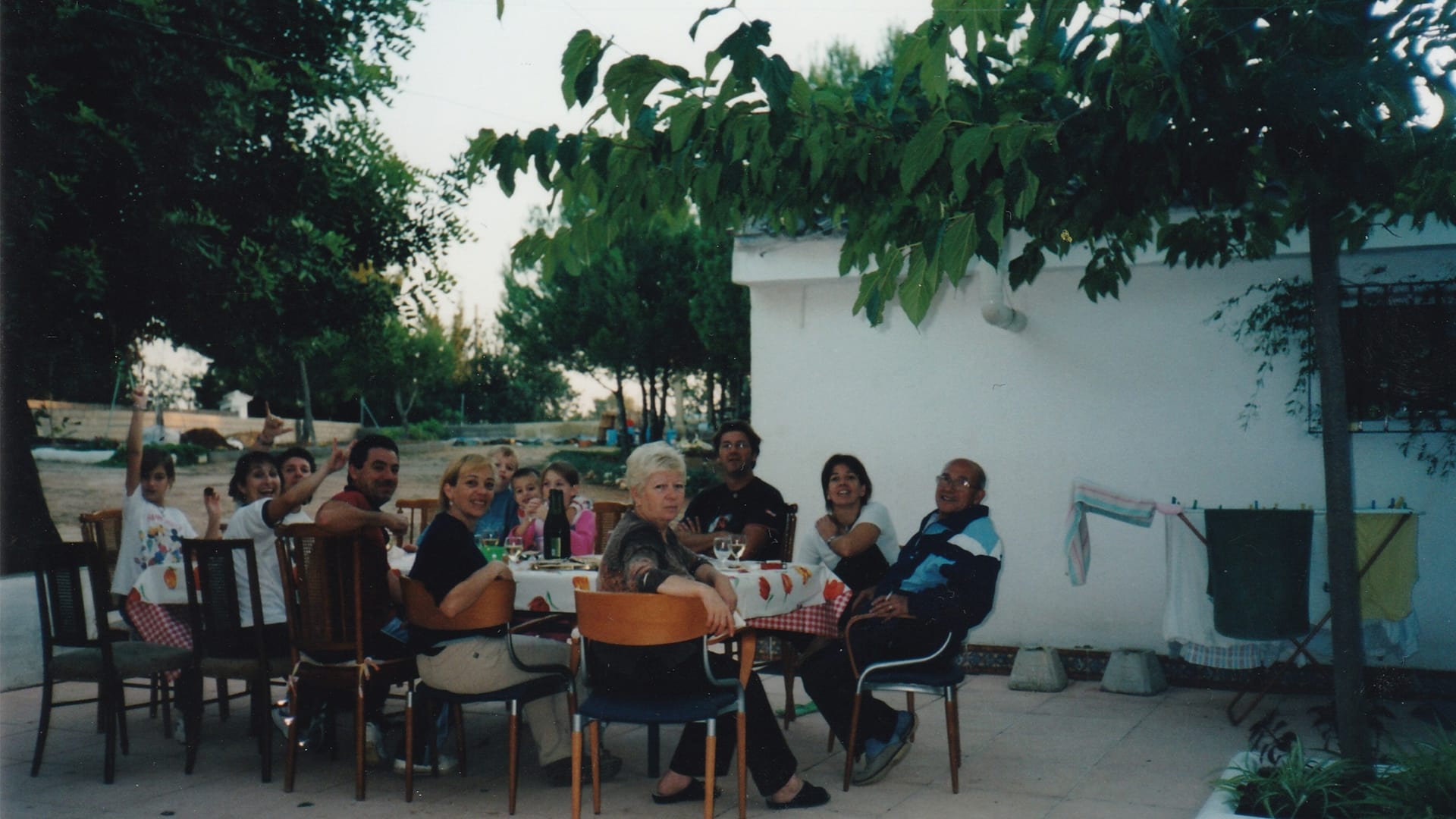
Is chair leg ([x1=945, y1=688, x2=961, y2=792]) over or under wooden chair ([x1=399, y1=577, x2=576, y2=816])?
under

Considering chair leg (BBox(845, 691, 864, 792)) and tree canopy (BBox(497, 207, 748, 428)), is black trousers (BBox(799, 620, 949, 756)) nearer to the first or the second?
chair leg (BBox(845, 691, 864, 792))

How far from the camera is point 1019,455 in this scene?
746 centimetres

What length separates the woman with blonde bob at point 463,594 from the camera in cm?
439

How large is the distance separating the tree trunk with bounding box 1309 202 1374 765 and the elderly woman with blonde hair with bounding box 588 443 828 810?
1.90 meters

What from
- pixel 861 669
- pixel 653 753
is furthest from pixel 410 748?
pixel 861 669

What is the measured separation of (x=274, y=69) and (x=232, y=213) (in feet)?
3.57

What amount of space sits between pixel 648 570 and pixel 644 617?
10.6 inches

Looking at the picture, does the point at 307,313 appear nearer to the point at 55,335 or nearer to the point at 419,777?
the point at 55,335

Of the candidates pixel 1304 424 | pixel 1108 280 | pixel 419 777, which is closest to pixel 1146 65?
pixel 1108 280

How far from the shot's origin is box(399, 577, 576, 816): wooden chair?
4371mm

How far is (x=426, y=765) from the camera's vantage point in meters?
4.96

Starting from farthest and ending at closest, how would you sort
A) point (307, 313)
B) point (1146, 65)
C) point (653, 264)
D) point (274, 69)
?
1. point (653, 264)
2. point (307, 313)
3. point (274, 69)
4. point (1146, 65)

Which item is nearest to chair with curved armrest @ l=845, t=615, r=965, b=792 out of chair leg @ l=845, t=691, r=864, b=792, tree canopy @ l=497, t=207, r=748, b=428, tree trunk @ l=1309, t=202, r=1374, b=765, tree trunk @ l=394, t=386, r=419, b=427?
chair leg @ l=845, t=691, r=864, b=792

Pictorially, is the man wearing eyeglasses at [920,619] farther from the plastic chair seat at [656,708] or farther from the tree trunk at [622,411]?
the tree trunk at [622,411]
